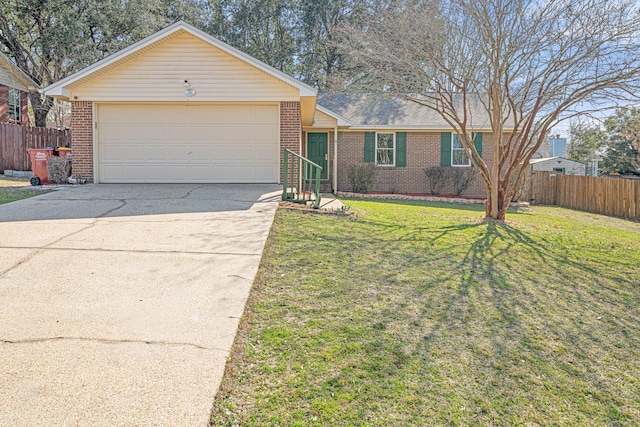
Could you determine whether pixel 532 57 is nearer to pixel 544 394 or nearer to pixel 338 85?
pixel 544 394

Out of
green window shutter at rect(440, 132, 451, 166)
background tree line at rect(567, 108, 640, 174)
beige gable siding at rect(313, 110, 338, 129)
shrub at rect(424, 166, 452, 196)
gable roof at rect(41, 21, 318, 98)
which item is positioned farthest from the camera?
background tree line at rect(567, 108, 640, 174)

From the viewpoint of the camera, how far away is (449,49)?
9.98 meters

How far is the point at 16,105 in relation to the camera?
2034 cm

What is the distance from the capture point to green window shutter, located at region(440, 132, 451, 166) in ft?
57.7

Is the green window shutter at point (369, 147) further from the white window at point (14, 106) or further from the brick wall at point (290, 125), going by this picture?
the white window at point (14, 106)

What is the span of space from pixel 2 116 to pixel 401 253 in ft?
65.3

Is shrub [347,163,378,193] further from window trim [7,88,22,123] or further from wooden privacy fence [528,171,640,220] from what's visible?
window trim [7,88,22,123]

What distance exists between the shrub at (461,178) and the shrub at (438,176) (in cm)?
26

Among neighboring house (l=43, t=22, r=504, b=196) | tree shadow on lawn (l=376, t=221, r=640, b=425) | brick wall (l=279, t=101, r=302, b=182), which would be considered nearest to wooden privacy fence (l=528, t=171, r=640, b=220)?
neighboring house (l=43, t=22, r=504, b=196)

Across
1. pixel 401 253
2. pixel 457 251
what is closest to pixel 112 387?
Result: pixel 401 253

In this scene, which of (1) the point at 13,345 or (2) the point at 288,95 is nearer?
(1) the point at 13,345

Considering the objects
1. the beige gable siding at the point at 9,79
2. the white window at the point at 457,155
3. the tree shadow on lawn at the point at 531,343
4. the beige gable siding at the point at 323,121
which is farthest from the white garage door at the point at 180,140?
the beige gable siding at the point at 9,79

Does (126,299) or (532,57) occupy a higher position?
(532,57)

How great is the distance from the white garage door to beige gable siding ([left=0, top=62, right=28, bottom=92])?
1032cm
